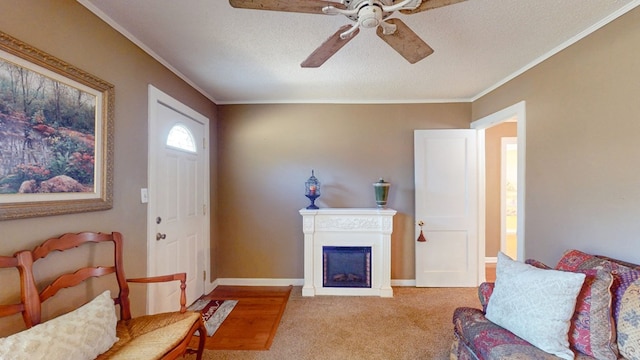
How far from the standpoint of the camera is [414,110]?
3465mm

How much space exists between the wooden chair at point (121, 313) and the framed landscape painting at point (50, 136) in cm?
18

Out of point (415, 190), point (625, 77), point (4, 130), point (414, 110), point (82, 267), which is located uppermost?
point (414, 110)

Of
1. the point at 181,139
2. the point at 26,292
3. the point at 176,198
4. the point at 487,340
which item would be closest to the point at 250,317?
the point at 176,198

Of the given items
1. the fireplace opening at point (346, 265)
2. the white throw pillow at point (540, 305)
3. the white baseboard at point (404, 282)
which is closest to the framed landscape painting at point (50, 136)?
the fireplace opening at point (346, 265)

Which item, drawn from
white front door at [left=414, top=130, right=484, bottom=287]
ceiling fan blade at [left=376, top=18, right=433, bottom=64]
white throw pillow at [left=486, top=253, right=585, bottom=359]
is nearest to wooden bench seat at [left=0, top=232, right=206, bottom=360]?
white throw pillow at [left=486, top=253, right=585, bottom=359]

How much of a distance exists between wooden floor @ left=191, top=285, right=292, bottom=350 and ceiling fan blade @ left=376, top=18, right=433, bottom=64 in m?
2.37

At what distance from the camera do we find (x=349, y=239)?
10.2 ft

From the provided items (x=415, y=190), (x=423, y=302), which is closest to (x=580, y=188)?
(x=415, y=190)

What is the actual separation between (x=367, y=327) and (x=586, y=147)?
7.27ft

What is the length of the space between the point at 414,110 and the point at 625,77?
195cm

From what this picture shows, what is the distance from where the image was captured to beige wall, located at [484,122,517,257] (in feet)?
13.3

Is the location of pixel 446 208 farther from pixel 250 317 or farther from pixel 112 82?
pixel 112 82

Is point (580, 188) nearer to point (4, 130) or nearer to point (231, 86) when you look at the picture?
point (231, 86)

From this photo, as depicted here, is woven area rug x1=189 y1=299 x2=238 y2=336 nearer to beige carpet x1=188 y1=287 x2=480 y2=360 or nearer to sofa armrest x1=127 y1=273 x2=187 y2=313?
beige carpet x1=188 y1=287 x2=480 y2=360
